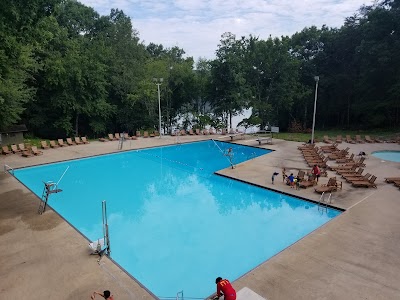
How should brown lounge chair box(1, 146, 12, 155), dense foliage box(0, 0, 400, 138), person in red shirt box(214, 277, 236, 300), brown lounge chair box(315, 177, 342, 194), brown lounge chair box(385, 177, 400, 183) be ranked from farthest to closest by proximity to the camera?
dense foliage box(0, 0, 400, 138) < brown lounge chair box(1, 146, 12, 155) < brown lounge chair box(385, 177, 400, 183) < brown lounge chair box(315, 177, 342, 194) < person in red shirt box(214, 277, 236, 300)

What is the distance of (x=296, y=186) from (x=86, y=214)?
8750 mm

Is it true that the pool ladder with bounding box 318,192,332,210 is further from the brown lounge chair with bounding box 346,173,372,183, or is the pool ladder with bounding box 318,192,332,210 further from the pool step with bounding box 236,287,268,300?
the pool step with bounding box 236,287,268,300

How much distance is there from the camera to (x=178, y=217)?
1134 cm

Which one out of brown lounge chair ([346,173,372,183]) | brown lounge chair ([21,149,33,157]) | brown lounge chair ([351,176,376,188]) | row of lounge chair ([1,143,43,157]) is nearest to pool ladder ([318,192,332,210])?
brown lounge chair ([351,176,376,188])

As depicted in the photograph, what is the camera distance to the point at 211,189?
46.6ft

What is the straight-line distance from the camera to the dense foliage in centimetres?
2492

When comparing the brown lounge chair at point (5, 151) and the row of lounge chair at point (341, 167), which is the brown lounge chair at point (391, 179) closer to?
the row of lounge chair at point (341, 167)

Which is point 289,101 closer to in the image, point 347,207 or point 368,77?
point 368,77

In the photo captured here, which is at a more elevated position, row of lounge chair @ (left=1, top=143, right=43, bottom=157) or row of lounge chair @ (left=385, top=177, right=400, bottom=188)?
row of lounge chair @ (left=1, top=143, right=43, bottom=157)

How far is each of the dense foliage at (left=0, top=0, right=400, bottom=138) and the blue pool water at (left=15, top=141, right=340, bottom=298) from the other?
10328mm

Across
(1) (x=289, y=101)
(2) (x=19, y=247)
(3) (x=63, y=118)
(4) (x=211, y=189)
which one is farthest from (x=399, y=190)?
(3) (x=63, y=118)

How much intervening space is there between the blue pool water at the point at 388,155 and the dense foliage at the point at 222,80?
23.6ft

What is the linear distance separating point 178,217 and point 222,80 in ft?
Answer: 63.1

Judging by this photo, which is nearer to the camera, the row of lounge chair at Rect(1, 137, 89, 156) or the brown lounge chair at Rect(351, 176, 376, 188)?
the brown lounge chair at Rect(351, 176, 376, 188)
